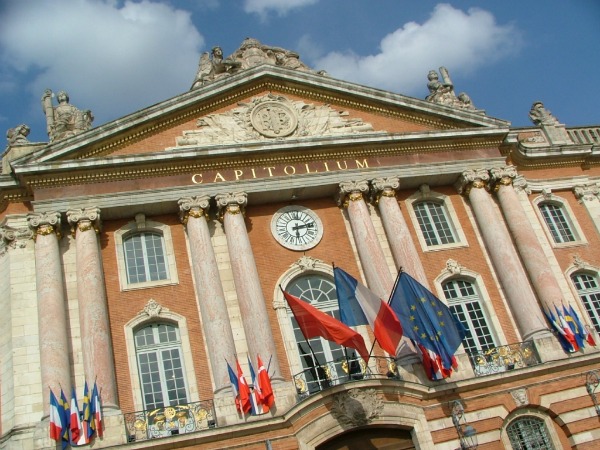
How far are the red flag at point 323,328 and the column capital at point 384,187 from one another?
6.12 metres

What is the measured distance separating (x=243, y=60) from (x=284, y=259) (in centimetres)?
776

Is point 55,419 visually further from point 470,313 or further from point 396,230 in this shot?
point 470,313

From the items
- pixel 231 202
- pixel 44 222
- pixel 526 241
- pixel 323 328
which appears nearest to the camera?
pixel 323 328

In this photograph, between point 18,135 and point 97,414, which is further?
point 18,135

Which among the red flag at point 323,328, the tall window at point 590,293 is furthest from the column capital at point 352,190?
the tall window at point 590,293

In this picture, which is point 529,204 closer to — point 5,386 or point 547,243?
point 547,243

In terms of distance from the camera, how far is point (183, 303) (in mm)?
20656

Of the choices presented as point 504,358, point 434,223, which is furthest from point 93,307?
point 504,358

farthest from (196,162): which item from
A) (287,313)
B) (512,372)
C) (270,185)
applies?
(512,372)

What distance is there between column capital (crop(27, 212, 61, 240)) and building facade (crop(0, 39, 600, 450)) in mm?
95

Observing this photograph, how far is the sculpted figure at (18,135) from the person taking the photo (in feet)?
74.9

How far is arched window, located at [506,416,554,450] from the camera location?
762 inches

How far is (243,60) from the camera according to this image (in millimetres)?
25031

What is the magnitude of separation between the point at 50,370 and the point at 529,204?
55.4 ft
